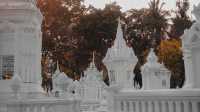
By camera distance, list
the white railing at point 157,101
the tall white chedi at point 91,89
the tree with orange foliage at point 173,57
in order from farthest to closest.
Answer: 1. the tree with orange foliage at point 173,57
2. the tall white chedi at point 91,89
3. the white railing at point 157,101

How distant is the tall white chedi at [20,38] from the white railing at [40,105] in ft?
19.6

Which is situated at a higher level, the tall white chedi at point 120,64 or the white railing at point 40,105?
the tall white chedi at point 120,64

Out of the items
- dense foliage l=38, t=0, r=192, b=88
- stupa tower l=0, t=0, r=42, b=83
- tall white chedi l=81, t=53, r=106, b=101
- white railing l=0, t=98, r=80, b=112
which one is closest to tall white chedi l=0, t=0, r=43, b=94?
stupa tower l=0, t=0, r=42, b=83

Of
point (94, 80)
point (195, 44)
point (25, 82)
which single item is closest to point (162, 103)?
point (195, 44)

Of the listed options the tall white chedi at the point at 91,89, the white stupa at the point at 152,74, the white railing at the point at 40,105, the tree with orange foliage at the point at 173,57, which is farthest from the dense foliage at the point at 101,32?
the white railing at the point at 40,105

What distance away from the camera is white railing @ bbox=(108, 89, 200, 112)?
698cm

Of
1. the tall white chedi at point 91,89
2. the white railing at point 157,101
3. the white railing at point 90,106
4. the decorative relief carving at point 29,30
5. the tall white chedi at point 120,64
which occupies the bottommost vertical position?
the white railing at point 90,106

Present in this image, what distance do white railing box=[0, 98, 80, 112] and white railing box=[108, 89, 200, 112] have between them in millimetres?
3663

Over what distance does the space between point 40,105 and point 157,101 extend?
4911 millimetres

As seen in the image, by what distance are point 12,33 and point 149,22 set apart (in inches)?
1146

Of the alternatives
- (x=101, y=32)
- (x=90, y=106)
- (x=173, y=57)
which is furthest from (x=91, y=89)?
(x=101, y=32)

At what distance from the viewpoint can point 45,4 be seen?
133 ft

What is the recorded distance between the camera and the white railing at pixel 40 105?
1041 cm

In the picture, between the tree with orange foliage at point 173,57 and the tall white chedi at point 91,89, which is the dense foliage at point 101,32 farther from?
the tall white chedi at point 91,89
